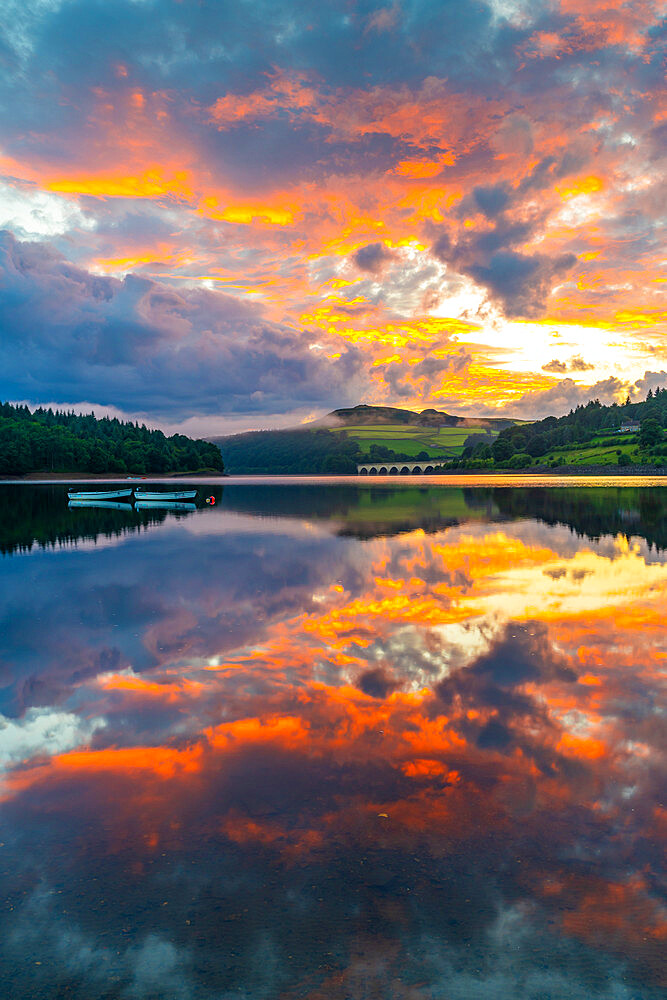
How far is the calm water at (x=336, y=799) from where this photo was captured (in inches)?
260

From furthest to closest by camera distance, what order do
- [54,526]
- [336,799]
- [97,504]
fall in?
1. [97,504]
2. [54,526]
3. [336,799]

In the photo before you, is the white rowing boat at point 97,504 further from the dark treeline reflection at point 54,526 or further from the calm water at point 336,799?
the calm water at point 336,799

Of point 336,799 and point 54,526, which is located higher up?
point 54,526

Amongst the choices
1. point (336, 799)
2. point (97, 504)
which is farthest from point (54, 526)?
point (336, 799)

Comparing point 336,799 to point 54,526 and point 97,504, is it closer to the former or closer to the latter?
point 54,526

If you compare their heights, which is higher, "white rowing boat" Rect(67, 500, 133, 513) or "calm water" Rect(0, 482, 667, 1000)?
"white rowing boat" Rect(67, 500, 133, 513)

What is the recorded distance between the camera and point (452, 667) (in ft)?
52.5

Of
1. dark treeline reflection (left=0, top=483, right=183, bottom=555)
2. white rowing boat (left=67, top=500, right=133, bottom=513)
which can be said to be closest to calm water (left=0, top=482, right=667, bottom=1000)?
dark treeline reflection (left=0, top=483, right=183, bottom=555)

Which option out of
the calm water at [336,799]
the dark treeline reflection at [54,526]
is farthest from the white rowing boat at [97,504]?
the calm water at [336,799]

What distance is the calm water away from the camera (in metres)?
6.61

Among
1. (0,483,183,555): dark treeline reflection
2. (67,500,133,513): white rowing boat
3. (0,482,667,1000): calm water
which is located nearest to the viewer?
(0,482,667,1000): calm water

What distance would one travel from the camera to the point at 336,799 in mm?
9711

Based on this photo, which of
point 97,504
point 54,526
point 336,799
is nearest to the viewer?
point 336,799

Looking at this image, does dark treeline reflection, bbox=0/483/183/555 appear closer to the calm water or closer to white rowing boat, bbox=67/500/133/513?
white rowing boat, bbox=67/500/133/513
